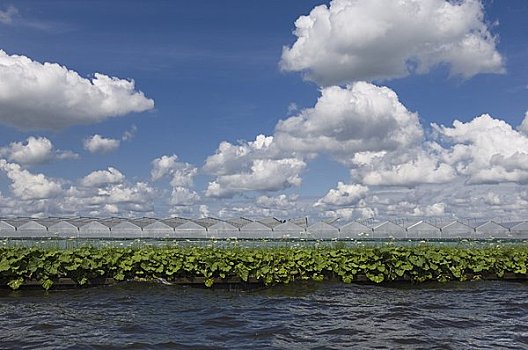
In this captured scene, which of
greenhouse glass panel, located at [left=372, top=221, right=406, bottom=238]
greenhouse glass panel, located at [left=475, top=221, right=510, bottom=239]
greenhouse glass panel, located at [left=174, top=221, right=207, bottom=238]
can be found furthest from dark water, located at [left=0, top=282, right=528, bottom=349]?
greenhouse glass panel, located at [left=174, top=221, right=207, bottom=238]

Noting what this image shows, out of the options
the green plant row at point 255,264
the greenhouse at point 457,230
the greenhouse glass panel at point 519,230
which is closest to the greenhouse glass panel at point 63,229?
the green plant row at point 255,264

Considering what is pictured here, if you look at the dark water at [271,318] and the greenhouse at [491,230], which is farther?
the greenhouse at [491,230]

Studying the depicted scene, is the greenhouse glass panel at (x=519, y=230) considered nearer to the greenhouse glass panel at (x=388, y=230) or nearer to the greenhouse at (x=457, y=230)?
the greenhouse at (x=457, y=230)

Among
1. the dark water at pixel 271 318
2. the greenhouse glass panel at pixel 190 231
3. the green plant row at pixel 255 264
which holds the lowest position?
the dark water at pixel 271 318

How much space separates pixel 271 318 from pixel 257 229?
93.1ft

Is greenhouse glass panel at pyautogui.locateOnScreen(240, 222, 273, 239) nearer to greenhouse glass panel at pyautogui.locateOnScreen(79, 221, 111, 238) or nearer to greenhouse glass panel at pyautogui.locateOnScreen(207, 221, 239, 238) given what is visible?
greenhouse glass panel at pyautogui.locateOnScreen(207, 221, 239, 238)

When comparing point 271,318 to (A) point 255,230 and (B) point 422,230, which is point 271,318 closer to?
(A) point 255,230

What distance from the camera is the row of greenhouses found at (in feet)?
135

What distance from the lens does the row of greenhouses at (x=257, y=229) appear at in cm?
4103

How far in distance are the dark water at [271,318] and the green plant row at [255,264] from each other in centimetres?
44

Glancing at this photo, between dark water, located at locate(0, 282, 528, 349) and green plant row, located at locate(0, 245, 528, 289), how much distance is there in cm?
44

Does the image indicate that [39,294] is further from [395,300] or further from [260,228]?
[260,228]

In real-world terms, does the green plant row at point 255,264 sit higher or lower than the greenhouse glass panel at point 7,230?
lower

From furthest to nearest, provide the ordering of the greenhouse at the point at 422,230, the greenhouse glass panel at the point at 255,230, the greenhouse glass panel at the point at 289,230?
the greenhouse at the point at 422,230 → the greenhouse glass panel at the point at 255,230 → the greenhouse glass panel at the point at 289,230
